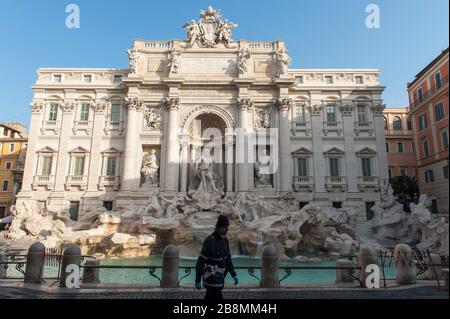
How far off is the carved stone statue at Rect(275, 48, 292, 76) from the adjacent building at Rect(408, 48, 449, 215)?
11.4 metres

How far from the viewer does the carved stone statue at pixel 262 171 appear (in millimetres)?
24391

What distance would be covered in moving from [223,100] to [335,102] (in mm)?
9903

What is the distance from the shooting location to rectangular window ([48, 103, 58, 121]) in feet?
85.9

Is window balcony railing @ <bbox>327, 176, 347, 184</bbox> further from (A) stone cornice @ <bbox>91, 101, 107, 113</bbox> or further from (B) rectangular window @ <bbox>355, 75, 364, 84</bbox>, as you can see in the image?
(A) stone cornice @ <bbox>91, 101, 107, 113</bbox>

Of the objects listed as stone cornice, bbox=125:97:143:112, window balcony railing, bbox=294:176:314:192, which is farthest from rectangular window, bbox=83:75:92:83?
window balcony railing, bbox=294:176:314:192

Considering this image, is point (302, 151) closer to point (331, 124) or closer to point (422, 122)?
point (331, 124)

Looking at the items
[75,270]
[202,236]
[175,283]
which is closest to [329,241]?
[202,236]

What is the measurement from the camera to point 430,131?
86.3 ft

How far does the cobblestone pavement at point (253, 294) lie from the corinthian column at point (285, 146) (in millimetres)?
17532

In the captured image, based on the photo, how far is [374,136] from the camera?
25781mm

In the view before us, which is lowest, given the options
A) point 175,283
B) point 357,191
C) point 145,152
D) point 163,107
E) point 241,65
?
point 175,283
